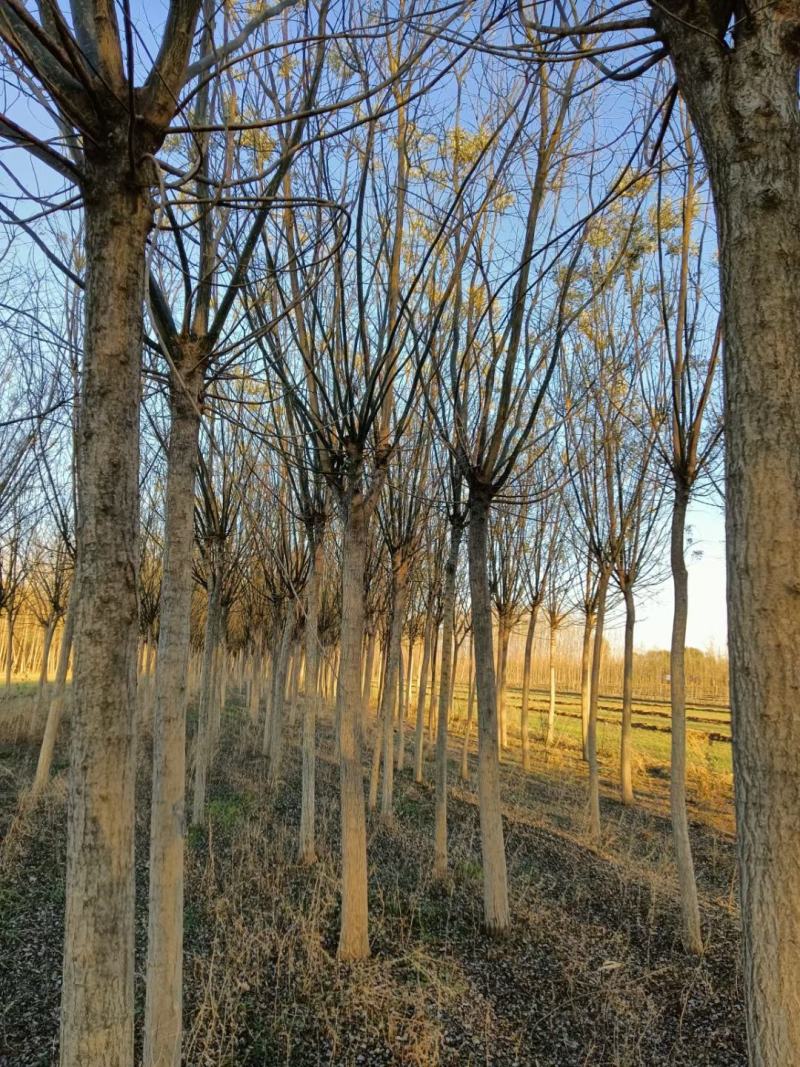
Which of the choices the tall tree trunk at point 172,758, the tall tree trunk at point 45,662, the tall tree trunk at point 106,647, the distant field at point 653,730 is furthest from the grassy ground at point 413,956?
the distant field at point 653,730

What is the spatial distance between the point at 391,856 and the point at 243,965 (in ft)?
8.86

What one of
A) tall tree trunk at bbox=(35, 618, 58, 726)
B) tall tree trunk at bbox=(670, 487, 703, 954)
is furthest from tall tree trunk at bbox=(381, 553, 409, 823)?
tall tree trunk at bbox=(35, 618, 58, 726)

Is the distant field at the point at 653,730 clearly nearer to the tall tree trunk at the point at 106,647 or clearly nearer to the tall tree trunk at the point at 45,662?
the tall tree trunk at the point at 45,662

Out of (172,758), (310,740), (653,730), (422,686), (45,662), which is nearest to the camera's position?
(172,758)

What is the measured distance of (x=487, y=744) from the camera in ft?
15.7

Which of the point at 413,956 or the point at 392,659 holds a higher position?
the point at 392,659

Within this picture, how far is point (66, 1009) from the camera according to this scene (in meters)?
1.48

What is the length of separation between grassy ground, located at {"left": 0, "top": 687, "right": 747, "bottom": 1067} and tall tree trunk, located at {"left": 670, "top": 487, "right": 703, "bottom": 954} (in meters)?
0.26

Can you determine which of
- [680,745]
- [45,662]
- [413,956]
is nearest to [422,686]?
[680,745]

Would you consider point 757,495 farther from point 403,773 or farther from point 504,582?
point 403,773

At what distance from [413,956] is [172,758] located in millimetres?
2376

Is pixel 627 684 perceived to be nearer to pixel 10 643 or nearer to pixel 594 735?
pixel 594 735

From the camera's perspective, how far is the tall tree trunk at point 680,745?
4.69m

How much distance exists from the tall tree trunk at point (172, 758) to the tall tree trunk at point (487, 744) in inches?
97.5
